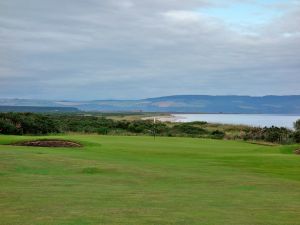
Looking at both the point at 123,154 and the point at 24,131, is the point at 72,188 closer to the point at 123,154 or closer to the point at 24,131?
the point at 123,154

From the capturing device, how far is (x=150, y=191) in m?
15.0

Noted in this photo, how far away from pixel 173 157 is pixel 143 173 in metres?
9.12

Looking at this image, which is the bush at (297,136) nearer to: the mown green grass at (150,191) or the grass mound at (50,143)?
the mown green grass at (150,191)

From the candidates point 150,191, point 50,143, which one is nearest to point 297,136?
point 50,143

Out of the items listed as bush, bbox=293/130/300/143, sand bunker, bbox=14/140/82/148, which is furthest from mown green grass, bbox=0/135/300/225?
bush, bbox=293/130/300/143

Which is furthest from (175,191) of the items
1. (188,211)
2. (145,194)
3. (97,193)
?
(188,211)

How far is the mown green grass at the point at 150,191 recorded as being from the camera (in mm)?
10469

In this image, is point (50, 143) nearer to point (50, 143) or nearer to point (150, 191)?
point (50, 143)

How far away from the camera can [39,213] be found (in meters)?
10.5

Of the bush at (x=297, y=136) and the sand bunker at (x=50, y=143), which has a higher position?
the bush at (x=297, y=136)

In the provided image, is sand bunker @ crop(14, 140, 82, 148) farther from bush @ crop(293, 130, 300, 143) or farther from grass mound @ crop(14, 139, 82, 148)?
bush @ crop(293, 130, 300, 143)

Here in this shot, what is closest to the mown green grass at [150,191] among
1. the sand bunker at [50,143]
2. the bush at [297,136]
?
the sand bunker at [50,143]

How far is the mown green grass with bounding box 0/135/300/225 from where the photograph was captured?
10.5m

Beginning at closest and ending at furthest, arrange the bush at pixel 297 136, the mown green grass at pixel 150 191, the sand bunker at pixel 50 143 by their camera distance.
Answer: the mown green grass at pixel 150 191, the sand bunker at pixel 50 143, the bush at pixel 297 136
